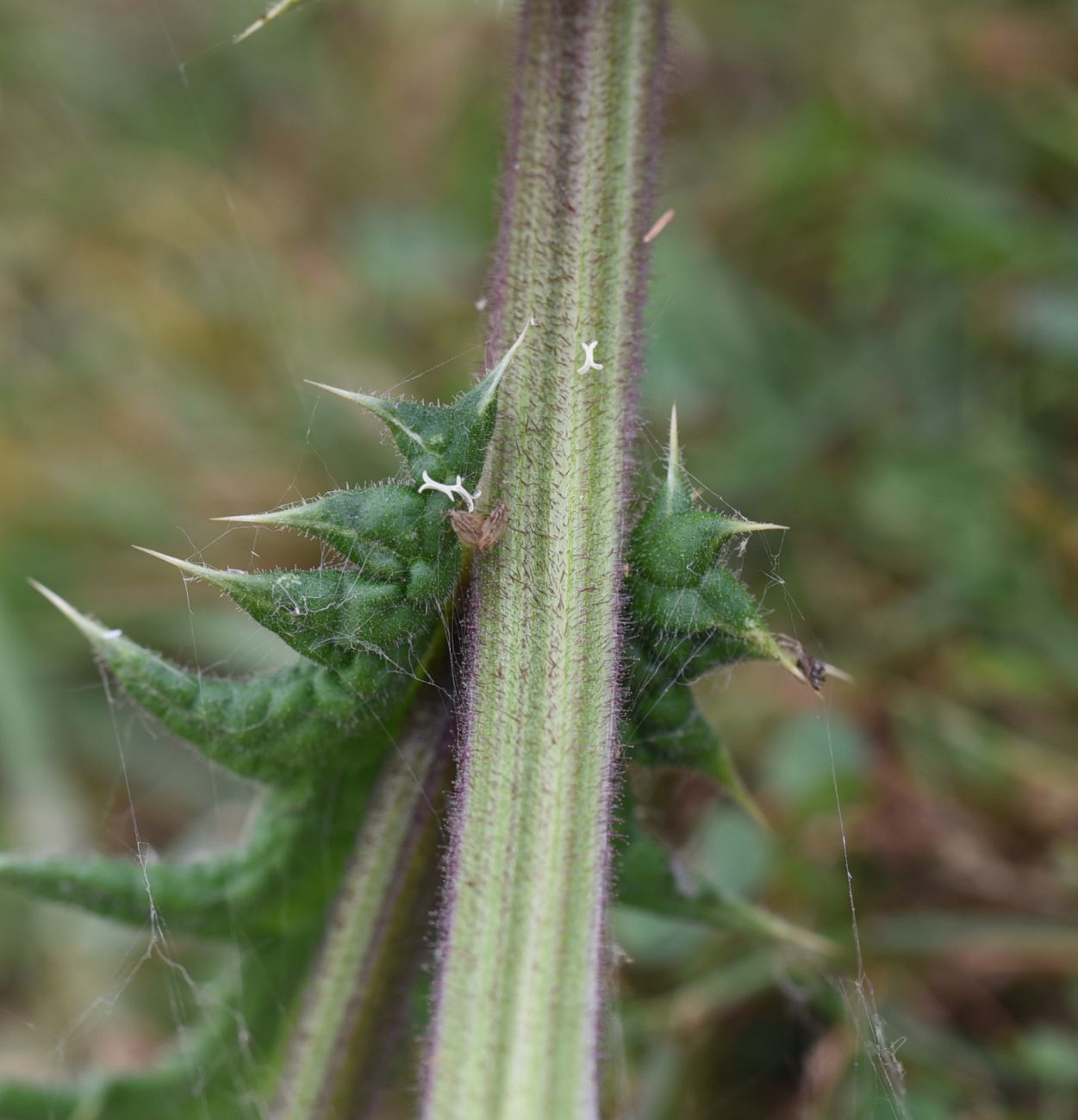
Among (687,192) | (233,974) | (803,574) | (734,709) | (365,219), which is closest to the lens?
(233,974)

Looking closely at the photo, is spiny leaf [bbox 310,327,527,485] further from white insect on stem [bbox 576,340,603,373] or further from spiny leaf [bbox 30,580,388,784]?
spiny leaf [bbox 30,580,388,784]

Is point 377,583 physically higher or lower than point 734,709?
higher

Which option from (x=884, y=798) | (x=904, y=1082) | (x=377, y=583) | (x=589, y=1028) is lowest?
(x=904, y=1082)

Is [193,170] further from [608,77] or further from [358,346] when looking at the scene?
[608,77]

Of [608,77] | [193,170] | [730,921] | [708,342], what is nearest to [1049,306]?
[708,342]

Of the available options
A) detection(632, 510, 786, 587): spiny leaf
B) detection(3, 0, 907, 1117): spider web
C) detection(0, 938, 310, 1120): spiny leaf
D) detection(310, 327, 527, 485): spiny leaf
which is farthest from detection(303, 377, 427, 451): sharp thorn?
detection(0, 938, 310, 1120): spiny leaf

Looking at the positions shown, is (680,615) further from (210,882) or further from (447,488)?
(210,882)

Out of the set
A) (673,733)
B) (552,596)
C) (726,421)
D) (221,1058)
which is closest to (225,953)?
(221,1058)
